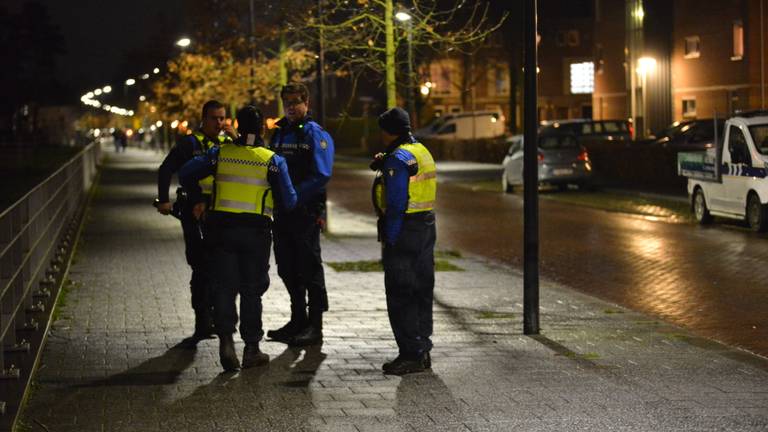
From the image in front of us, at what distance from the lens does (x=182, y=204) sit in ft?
32.4

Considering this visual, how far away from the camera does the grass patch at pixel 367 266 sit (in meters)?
15.7

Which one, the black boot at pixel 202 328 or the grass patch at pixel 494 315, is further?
the grass patch at pixel 494 315

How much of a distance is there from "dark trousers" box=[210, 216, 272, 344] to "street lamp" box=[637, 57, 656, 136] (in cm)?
3989

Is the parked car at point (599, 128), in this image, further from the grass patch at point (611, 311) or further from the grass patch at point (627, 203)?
the grass patch at point (611, 311)

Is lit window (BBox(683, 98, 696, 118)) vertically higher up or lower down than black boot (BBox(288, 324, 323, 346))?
higher up

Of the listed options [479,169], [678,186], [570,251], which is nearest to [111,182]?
[479,169]

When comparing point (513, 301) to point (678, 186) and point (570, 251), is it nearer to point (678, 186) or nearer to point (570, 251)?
point (570, 251)

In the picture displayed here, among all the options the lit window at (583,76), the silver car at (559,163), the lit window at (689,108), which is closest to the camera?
the silver car at (559,163)

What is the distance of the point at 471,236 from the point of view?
2078 cm

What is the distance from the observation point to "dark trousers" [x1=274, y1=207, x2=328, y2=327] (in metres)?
10.1

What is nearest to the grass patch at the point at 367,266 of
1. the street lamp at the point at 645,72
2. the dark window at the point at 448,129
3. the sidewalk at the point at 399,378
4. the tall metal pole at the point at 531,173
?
the sidewalk at the point at 399,378

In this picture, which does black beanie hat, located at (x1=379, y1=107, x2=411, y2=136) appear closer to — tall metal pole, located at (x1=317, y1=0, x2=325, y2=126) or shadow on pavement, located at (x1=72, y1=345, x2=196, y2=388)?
shadow on pavement, located at (x1=72, y1=345, x2=196, y2=388)

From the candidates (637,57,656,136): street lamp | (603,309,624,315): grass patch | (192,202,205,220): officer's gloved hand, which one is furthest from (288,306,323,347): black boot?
(637,57,656,136): street lamp

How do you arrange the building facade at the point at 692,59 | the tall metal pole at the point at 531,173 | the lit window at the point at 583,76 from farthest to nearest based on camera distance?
1. the lit window at the point at 583,76
2. the building facade at the point at 692,59
3. the tall metal pole at the point at 531,173
